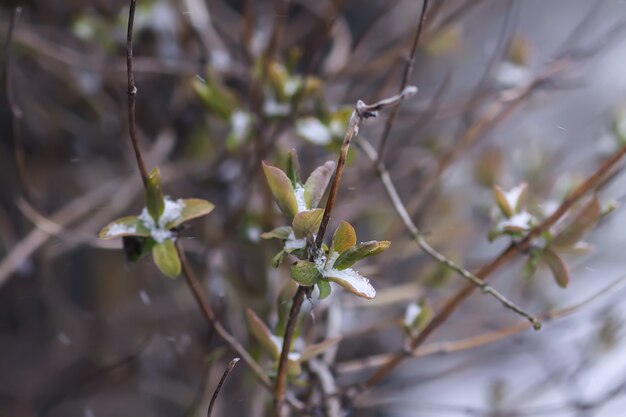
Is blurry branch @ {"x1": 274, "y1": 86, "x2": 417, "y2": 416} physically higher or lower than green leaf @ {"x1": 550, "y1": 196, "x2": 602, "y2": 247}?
lower

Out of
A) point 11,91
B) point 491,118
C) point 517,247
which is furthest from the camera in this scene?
point 491,118

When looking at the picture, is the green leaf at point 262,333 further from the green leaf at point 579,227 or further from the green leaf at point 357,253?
the green leaf at point 579,227

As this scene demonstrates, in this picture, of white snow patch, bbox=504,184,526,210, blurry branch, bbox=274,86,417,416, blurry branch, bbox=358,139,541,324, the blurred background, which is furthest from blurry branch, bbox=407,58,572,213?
blurry branch, bbox=274,86,417,416

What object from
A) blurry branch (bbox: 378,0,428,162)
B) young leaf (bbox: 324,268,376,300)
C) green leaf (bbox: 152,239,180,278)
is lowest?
Answer: young leaf (bbox: 324,268,376,300)

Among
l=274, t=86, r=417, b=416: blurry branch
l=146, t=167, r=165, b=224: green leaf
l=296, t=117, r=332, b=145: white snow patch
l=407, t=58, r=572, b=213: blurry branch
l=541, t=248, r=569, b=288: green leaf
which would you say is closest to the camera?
l=274, t=86, r=417, b=416: blurry branch

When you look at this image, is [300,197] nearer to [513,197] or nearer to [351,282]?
[351,282]

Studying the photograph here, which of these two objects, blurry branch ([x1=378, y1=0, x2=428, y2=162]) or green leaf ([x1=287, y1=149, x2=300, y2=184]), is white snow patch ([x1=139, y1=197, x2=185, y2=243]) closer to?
green leaf ([x1=287, y1=149, x2=300, y2=184])

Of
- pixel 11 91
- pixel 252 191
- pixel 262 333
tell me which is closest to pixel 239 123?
pixel 252 191
